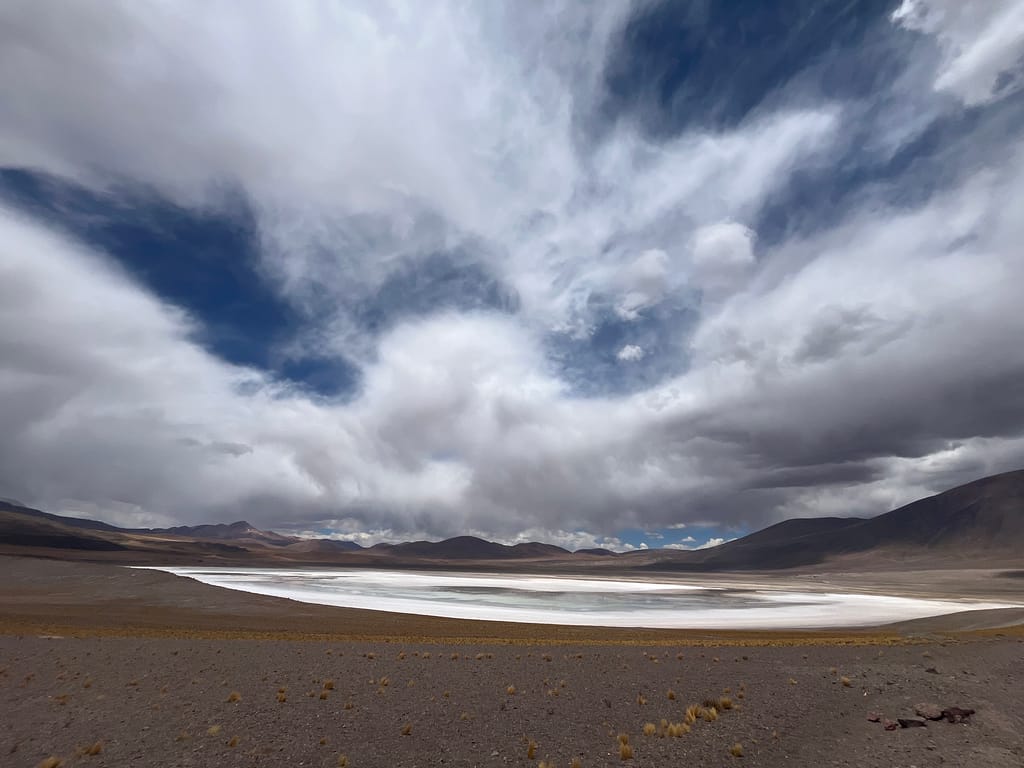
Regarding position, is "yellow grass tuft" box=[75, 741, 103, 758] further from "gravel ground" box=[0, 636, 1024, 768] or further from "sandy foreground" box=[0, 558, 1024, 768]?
"gravel ground" box=[0, 636, 1024, 768]

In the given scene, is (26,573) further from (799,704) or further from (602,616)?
(799,704)

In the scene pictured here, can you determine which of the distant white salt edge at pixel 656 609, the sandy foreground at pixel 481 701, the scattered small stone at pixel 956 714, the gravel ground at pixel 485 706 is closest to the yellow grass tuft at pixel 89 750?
the sandy foreground at pixel 481 701

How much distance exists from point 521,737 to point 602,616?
52.1 metres

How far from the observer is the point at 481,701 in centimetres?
1806

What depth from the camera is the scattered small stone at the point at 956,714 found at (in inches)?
611

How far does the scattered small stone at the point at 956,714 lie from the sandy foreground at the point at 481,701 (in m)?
0.24

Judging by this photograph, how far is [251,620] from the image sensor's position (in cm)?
4712

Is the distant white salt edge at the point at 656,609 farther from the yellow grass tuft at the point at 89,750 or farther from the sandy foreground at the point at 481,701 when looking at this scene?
the yellow grass tuft at the point at 89,750

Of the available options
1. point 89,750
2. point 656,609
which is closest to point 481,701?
point 89,750

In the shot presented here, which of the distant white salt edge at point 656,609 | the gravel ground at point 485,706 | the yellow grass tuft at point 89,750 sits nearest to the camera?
the yellow grass tuft at point 89,750

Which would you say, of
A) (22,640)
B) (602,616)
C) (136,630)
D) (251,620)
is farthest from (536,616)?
(22,640)

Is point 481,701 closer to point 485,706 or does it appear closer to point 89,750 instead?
point 485,706

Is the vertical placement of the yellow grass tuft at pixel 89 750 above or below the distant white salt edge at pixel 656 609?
below

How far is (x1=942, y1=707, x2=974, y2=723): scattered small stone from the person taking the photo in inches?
611
